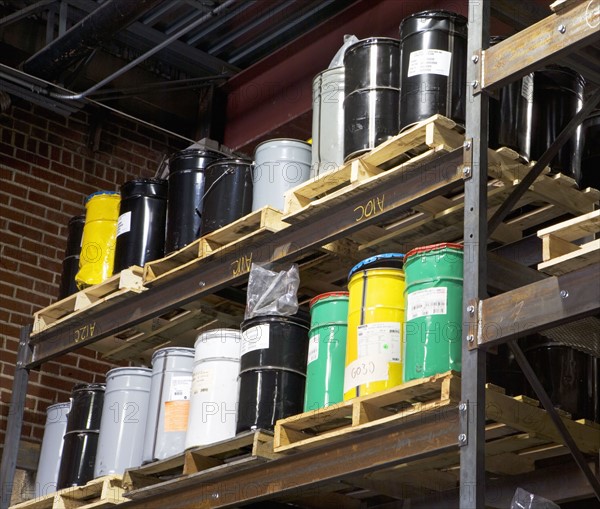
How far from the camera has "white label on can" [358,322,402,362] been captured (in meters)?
6.29

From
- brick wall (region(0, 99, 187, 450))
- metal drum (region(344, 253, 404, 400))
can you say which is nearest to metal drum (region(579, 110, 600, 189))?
metal drum (region(344, 253, 404, 400))

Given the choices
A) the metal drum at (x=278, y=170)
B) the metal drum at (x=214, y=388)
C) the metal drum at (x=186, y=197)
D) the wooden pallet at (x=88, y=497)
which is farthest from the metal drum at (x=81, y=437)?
the metal drum at (x=278, y=170)

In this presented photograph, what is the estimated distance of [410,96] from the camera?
6.61m

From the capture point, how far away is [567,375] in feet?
22.2

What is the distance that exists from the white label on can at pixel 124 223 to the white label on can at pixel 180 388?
1428mm

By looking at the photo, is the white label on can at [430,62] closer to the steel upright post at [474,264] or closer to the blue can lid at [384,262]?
the steel upright post at [474,264]

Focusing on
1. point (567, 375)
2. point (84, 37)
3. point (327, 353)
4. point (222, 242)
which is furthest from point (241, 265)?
point (84, 37)

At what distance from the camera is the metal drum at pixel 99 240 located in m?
9.14

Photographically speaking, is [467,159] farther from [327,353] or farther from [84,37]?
[84,37]

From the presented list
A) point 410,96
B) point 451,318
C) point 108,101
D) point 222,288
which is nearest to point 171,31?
point 108,101

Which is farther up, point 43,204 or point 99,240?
point 43,204

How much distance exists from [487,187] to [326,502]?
8.94 ft

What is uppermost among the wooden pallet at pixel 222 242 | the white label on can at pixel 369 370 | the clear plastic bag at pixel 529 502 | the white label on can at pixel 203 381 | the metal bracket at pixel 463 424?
the wooden pallet at pixel 222 242

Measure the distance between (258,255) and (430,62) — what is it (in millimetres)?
1741
